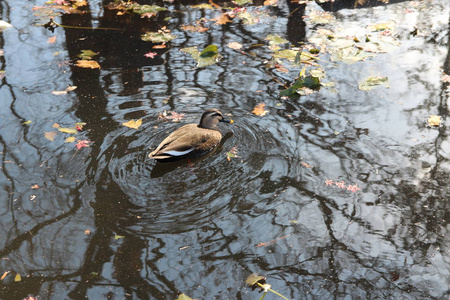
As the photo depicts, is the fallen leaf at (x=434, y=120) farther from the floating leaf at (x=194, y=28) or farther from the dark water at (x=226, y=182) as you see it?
the floating leaf at (x=194, y=28)

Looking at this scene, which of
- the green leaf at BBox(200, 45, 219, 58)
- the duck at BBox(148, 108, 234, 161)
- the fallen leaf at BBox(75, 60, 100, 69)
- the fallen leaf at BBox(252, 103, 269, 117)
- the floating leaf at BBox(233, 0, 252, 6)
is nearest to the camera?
the duck at BBox(148, 108, 234, 161)

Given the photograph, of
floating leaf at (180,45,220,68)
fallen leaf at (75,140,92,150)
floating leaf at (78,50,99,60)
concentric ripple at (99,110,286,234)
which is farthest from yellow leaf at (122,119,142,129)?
floating leaf at (78,50,99,60)

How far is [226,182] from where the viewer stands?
5.04m

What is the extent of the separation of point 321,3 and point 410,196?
5764 millimetres

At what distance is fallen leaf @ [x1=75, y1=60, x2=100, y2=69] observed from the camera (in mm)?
7449

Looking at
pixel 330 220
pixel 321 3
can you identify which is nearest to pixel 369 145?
pixel 330 220

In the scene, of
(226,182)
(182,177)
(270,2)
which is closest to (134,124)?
(182,177)

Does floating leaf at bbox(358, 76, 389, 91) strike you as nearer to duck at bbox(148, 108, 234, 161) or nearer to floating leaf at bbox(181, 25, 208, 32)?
duck at bbox(148, 108, 234, 161)

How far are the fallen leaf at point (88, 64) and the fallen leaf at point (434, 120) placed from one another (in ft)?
15.8

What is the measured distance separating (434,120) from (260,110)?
219cm

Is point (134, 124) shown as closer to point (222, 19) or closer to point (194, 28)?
point (194, 28)

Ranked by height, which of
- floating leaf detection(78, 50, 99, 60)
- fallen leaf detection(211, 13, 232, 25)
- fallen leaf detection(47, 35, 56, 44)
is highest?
fallen leaf detection(211, 13, 232, 25)

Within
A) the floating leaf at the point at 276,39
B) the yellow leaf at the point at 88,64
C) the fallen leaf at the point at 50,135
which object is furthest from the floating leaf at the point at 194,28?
the fallen leaf at the point at 50,135

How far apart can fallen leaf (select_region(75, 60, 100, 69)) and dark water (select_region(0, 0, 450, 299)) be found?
0.36 ft
